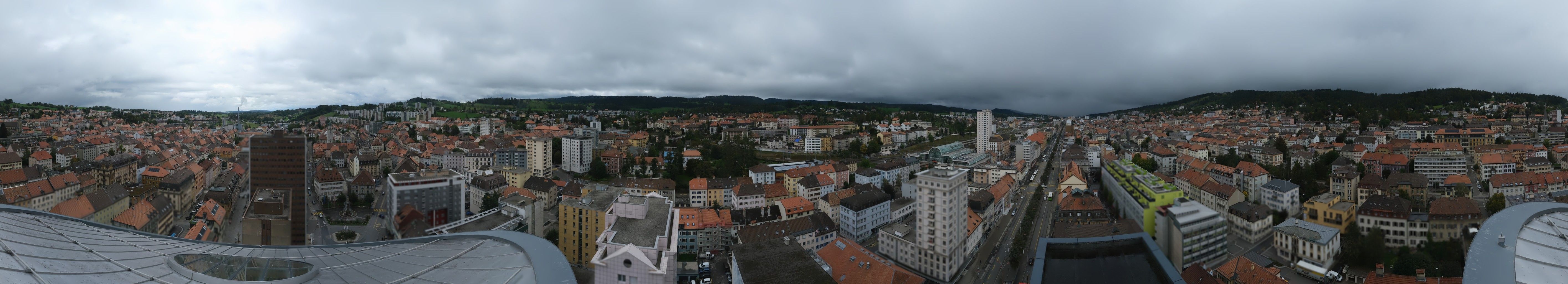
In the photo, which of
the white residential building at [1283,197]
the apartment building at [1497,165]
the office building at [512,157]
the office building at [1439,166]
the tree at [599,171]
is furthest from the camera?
the office building at [512,157]

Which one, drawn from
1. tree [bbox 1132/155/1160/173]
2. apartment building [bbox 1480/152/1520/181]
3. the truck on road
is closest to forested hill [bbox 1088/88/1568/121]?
apartment building [bbox 1480/152/1520/181]

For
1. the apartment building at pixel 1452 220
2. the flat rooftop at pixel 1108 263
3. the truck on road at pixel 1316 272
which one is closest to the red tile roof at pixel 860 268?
the flat rooftop at pixel 1108 263

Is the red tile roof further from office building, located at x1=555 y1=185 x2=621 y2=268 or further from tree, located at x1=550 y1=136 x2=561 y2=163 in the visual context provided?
tree, located at x1=550 y1=136 x2=561 y2=163

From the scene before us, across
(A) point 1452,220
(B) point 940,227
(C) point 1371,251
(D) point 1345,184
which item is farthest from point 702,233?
(D) point 1345,184

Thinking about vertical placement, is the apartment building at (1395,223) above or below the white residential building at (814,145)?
below

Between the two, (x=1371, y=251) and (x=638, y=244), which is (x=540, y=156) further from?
(x=1371, y=251)

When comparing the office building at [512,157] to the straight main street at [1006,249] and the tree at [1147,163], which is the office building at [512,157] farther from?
the tree at [1147,163]

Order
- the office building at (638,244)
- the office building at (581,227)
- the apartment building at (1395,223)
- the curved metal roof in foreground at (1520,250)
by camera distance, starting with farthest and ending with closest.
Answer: the office building at (581,227), the apartment building at (1395,223), the office building at (638,244), the curved metal roof in foreground at (1520,250)
